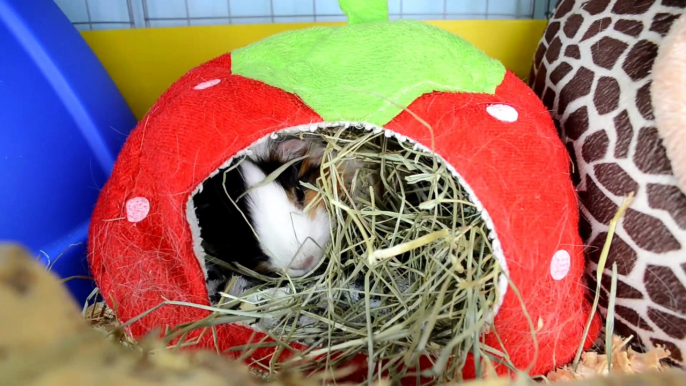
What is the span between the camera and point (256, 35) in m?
1.46

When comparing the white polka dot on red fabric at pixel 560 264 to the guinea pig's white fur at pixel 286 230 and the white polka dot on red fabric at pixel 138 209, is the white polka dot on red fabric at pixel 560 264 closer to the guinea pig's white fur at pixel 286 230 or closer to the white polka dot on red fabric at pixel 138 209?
the guinea pig's white fur at pixel 286 230

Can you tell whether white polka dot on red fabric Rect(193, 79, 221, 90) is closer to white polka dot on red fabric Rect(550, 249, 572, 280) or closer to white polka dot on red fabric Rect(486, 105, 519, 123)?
white polka dot on red fabric Rect(486, 105, 519, 123)

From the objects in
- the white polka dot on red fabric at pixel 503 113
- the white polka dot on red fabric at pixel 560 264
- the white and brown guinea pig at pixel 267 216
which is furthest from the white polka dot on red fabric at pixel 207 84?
the white polka dot on red fabric at pixel 560 264

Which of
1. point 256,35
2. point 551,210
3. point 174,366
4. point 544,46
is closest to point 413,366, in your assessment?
point 551,210

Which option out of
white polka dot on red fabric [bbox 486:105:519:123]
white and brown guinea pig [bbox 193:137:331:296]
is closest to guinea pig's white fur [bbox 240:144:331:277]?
white and brown guinea pig [bbox 193:137:331:296]

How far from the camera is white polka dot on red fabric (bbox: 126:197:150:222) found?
841mm

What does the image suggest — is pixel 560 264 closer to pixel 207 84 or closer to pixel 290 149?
pixel 290 149

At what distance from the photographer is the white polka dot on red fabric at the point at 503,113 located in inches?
30.9

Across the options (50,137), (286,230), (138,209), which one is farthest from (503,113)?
(50,137)

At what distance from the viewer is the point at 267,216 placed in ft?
3.10

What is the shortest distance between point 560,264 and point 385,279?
0.97 ft

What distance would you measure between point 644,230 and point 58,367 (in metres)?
0.78

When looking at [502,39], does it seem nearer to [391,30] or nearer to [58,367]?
[391,30]

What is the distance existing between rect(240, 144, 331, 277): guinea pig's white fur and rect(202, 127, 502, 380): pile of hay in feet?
0.11
